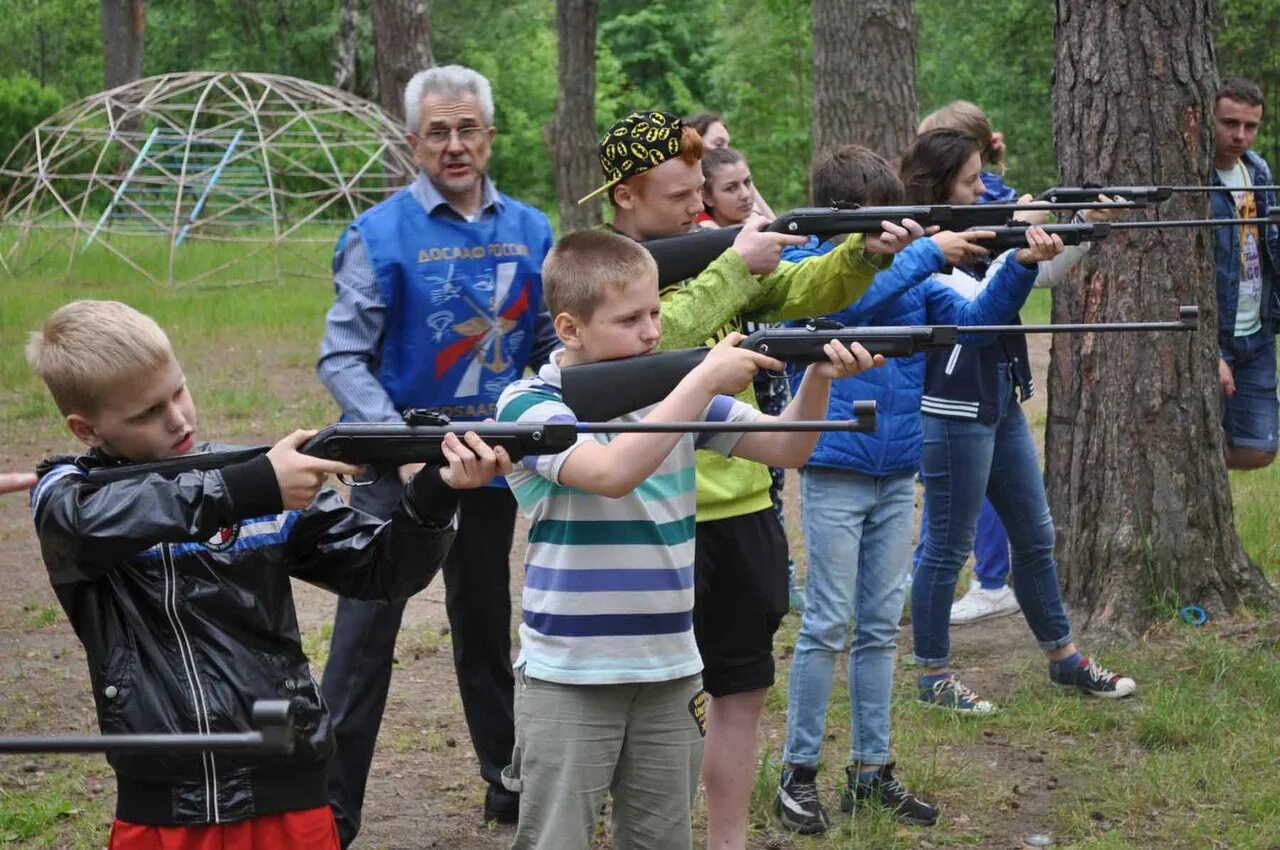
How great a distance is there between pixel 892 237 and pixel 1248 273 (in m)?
3.62

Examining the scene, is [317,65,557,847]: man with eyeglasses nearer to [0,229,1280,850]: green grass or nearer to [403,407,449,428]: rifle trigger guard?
[0,229,1280,850]: green grass

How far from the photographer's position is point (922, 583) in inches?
218

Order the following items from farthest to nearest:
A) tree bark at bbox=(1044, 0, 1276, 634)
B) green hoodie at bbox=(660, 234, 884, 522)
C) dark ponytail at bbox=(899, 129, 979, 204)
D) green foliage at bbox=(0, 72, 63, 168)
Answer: green foliage at bbox=(0, 72, 63, 168), tree bark at bbox=(1044, 0, 1276, 634), dark ponytail at bbox=(899, 129, 979, 204), green hoodie at bbox=(660, 234, 884, 522)

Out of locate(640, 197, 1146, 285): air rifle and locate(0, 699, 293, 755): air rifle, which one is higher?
locate(640, 197, 1146, 285): air rifle

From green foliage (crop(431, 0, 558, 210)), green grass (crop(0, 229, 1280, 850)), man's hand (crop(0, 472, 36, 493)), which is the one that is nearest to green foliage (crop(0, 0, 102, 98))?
green foliage (crop(431, 0, 558, 210))

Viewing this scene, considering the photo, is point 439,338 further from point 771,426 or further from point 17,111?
point 17,111

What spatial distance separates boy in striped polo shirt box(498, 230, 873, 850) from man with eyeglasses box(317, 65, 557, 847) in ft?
3.93

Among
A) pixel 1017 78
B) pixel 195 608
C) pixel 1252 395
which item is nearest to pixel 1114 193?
pixel 1252 395

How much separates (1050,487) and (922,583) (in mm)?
1436

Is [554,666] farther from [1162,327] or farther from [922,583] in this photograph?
[922,583]

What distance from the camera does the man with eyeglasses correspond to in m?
4.57

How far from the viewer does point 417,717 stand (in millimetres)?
5945

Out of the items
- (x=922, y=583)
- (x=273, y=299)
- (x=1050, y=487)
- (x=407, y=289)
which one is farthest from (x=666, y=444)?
(x=273, y=299)

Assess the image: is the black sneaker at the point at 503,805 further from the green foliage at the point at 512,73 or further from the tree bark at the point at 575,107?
the green foliage at the point at 512,73
